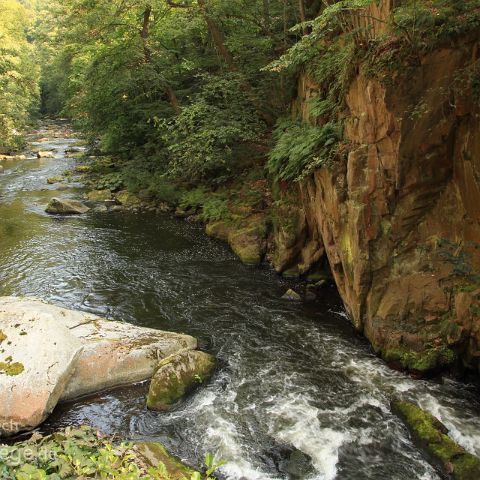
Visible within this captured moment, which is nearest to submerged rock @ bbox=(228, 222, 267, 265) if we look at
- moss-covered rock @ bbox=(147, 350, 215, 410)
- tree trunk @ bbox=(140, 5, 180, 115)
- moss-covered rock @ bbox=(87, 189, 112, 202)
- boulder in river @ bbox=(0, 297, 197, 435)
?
boulder in river @ bbox=(0, 297, 197, 435)

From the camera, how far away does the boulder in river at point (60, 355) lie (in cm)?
657

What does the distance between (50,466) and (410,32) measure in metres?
7.26

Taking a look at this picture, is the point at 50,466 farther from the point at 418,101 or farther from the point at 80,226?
the point at 80,226

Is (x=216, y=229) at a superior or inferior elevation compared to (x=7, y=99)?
inferior

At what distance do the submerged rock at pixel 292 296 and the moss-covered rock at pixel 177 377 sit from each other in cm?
326

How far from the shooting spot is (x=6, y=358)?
6.95m

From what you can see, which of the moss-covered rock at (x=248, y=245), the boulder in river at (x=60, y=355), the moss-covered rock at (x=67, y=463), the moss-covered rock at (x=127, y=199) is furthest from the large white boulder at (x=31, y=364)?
the moss-covered rock at (x=127, y=199)

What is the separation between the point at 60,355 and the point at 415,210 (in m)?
6.46

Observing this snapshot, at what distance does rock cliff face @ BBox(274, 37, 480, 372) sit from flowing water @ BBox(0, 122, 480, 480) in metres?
0.73

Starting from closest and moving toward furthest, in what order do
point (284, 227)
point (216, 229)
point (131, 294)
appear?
point (131, 294), point (284, 227), point (216, 229)

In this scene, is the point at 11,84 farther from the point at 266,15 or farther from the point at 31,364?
the point at 31,364

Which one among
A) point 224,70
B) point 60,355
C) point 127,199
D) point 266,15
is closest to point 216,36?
point 224,70

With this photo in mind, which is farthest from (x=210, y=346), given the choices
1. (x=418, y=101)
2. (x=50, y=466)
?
(x=418, y=101)

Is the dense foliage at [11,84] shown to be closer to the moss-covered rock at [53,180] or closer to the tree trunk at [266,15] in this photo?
the moss-covered rock at [53,180]
